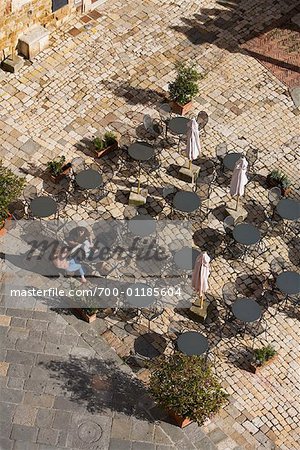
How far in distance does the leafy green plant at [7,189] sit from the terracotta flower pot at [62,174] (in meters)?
1.91

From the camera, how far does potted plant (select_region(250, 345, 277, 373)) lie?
85.3ft

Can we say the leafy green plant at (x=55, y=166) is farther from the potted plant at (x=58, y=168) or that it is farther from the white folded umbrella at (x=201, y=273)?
the white folded umbrella at (x=201, y=273)

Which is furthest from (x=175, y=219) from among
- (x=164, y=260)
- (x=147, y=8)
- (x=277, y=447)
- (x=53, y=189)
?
(x=147, y=8)

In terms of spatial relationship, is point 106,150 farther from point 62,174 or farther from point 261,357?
point 261,357

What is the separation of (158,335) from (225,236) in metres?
4.21

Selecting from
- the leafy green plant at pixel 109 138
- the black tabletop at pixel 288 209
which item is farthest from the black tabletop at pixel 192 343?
the leafy green plant at pixel 109 138

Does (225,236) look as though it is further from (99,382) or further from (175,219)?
(99,382)

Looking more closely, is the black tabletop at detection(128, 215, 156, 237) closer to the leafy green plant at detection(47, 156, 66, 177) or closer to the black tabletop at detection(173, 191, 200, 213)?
the black tabletop at detection(173, 191, 200, 213)

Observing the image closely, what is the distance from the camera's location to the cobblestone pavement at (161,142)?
2533 centimetres

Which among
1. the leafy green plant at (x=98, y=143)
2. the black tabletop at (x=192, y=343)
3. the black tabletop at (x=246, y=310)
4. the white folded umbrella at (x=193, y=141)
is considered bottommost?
the black tabletop at (x=192, y=343)

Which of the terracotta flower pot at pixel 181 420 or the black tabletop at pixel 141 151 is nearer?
the terracotta flower pot at pixel 181 420

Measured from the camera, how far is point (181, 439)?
2480cm

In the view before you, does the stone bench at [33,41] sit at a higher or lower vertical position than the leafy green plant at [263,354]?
higher

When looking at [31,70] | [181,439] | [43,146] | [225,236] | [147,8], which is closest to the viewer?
[181,439]
